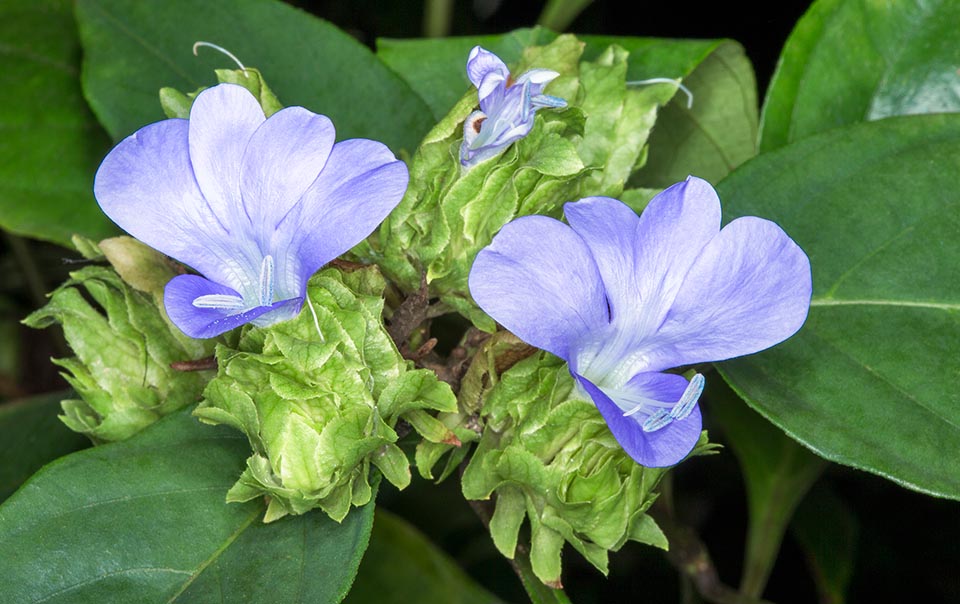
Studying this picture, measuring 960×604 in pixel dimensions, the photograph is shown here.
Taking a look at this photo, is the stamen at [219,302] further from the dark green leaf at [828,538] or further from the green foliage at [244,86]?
the dark green leaf at [828,538]

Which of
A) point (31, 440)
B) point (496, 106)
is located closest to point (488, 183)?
point (496, 106)

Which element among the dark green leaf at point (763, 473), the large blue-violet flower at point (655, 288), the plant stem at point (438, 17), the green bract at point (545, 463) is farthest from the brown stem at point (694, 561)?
the plant stem at point (438, 17)

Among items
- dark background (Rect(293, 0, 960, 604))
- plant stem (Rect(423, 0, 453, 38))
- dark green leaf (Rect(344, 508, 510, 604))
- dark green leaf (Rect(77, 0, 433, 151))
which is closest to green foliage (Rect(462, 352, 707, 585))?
dark green leaf (Rect(77, 0, 433, 151))

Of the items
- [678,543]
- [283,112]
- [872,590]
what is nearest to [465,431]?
[283,112]

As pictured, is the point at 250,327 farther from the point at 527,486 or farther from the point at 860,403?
the point at 860,403

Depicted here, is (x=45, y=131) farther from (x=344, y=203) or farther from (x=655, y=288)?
(x=655, y=288)

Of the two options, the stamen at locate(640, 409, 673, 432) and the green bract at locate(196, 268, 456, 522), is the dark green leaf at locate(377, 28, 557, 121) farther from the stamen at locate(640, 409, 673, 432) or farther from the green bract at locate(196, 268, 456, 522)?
the stamen at locate(640, 409, 673, 432)
